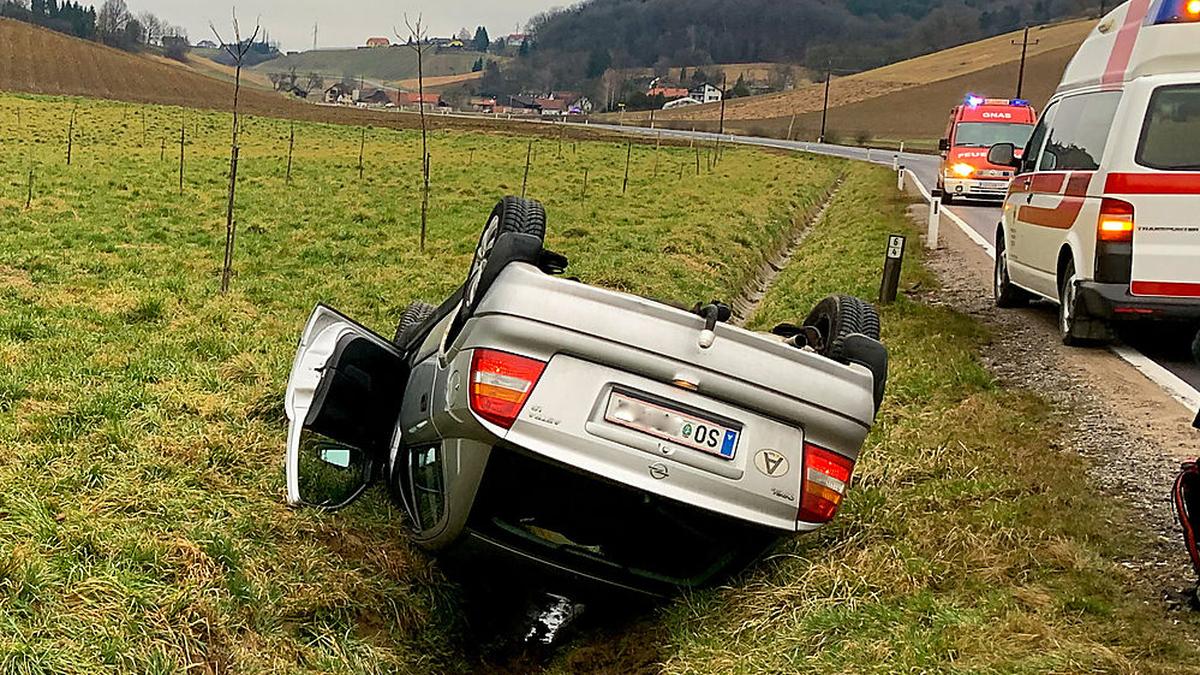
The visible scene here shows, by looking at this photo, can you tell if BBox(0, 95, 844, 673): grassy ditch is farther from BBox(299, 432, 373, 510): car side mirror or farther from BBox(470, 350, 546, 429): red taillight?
BBox(470, 350, 546, 429): red taillight

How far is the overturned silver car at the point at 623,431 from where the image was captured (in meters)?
3.59

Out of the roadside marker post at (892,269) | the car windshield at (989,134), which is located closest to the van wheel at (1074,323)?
the roadside marker post at (892,269)

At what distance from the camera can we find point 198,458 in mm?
5652

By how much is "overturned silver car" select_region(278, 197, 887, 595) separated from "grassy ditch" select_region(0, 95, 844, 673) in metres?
0.76

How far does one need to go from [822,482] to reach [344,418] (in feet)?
8.10

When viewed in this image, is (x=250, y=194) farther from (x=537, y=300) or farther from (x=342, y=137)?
(x=342, y=137)

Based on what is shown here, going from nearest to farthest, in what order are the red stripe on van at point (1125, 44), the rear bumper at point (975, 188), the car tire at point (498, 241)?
the car tire at point (498, 241)
the red stripe on van at point (1125, 44)
the rear bumper at point (975, 188)

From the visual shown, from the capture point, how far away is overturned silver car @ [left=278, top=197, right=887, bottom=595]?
11.8ft

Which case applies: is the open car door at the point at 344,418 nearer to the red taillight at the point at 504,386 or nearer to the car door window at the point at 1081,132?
the red taillight at the point at 504,386

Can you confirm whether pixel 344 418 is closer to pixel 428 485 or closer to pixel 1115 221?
pixel 428 485

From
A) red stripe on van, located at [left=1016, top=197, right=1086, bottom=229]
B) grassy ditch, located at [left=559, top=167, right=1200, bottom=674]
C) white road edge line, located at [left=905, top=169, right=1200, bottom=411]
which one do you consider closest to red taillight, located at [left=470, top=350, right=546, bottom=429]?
grassy ditch, located at [left=559, top=167, right=1200, bottom=674]

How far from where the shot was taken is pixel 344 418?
525 centimetres

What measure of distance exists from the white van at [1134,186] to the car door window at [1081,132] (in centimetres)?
2

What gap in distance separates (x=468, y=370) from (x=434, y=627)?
1.71 meters
